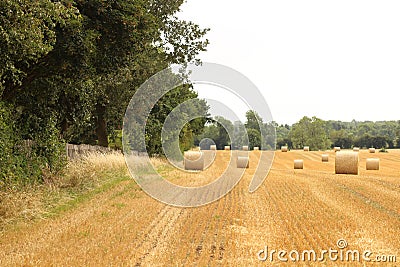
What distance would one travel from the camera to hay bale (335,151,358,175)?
24625 mm

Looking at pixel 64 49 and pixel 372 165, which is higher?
pixel 64 49

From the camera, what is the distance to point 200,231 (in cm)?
880

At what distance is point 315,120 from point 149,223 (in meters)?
113

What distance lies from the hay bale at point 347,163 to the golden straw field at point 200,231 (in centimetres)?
1098

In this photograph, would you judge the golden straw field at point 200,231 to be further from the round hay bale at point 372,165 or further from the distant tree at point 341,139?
the distant tree at point 341,139

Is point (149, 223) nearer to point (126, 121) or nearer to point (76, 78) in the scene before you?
point (76, 78)

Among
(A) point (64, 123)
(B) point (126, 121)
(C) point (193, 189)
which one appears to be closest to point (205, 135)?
(B) point (126, 121)

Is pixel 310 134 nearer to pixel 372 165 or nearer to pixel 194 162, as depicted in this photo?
pixel 372 165

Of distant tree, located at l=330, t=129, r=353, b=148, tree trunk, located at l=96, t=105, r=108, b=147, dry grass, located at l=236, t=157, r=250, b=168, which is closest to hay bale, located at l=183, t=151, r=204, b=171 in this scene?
dry grass, located at l=236, t=157, r=250, b=168

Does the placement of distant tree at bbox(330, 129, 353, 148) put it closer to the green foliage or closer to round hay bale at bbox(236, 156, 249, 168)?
round hay bale at bbox(236, 156, 249, 168)

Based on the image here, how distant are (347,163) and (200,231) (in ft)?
58.0

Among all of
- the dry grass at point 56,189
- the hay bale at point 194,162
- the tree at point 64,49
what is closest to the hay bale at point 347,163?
the hay bale at point 194,162

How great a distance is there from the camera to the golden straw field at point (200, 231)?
274 inches

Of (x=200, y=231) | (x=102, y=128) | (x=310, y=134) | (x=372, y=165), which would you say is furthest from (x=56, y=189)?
(x=310, y=134)
